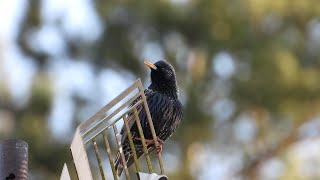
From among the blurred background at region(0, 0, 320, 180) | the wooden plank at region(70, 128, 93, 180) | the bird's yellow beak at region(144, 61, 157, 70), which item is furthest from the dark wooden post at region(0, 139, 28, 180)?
the blurred background at region(0, 0, 320, 180)

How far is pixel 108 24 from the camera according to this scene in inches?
301

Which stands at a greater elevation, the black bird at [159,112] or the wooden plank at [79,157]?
the black bird at [159,112]

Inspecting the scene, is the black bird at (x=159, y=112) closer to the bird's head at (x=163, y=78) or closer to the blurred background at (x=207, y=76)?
the bird's head at (x=163, y=78)

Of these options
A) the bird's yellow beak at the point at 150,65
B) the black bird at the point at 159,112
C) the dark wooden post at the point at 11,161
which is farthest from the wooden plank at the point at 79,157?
the bird's yellow beak at the point at 150,65

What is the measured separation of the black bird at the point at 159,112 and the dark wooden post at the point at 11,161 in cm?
65

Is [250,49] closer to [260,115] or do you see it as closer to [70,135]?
[260,115]

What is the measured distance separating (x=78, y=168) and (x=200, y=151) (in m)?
4.26

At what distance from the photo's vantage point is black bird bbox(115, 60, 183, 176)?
11.3 feet

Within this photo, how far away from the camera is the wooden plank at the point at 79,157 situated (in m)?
2.98

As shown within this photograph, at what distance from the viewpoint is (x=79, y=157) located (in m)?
3.02

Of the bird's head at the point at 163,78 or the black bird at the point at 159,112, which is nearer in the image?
the black bird at the point at 159,112

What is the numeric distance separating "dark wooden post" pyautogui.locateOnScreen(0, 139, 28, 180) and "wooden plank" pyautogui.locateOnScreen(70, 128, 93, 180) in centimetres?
21

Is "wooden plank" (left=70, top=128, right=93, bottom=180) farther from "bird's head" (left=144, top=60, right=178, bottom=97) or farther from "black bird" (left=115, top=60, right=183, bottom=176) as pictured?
"bird's head" (left=144, top=60, right=178, bottom=97)

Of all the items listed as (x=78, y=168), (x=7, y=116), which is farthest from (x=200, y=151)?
(x=78, y=168)
